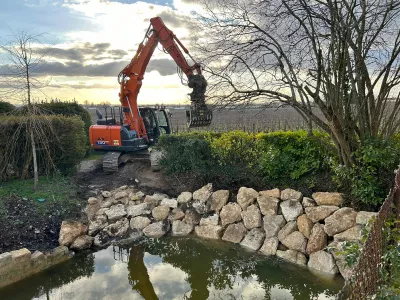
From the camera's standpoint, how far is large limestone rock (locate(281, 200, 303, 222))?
Answer: 22.5ft

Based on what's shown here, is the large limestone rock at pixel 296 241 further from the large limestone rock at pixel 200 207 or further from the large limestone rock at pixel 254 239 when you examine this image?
the large limestone rock at pixel 200 207

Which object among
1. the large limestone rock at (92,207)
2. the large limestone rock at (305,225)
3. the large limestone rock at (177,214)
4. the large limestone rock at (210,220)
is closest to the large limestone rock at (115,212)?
the large limestone rock at (92,207)

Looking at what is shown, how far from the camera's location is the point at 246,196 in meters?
7.58

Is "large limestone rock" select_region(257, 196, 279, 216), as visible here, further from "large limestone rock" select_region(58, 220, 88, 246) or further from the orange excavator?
"large limestone rock" select_region(58, 220, 88, 246)

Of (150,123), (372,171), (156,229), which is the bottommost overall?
(156,229)

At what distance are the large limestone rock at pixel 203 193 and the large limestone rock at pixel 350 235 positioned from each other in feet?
10.1

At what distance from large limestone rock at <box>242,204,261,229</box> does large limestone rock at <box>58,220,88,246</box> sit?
3538 mm

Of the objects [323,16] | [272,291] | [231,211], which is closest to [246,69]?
[323,16]

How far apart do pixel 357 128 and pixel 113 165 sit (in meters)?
6.92

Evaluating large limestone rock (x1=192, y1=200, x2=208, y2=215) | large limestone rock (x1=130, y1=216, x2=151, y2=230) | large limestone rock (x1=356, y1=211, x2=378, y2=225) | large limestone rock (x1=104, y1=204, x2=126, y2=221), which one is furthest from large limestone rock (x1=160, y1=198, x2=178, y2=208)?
large limestone rock (x1=356, y1=211, x2=378, y2=225)

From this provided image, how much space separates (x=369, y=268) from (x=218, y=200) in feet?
16.3

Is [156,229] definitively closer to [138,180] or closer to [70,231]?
[70,231]

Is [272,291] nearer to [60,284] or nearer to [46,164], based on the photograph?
[60,284]

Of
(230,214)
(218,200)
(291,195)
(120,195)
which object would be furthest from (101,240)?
(291,195)
